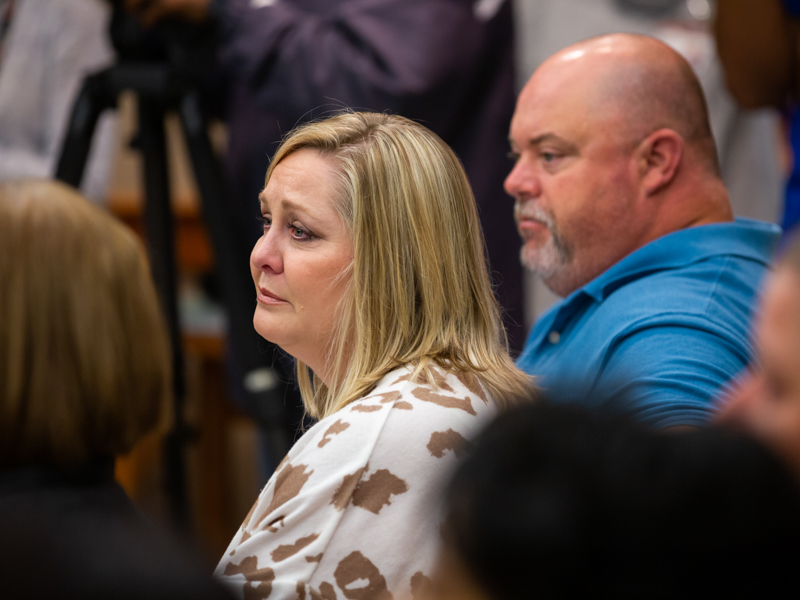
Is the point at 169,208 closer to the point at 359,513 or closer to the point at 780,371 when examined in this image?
the point at 359,513

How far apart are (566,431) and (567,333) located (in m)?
0.99

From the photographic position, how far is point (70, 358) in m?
0.71

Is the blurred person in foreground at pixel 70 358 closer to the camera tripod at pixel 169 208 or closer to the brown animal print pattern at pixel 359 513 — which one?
the brown animal print pattern at pixel 359 513

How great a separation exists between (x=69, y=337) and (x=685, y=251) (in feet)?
2.97

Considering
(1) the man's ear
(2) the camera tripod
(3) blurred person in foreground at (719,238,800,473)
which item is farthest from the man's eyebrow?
(3) blurred person in foreground at (719,238,800,473)

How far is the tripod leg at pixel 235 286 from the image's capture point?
1.38m

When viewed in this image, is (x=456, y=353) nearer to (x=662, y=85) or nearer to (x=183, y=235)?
(x=662, y=85)

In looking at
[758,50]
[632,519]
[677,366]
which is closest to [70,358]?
[632,519]

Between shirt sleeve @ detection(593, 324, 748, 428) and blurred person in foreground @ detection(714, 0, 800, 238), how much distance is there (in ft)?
1.68

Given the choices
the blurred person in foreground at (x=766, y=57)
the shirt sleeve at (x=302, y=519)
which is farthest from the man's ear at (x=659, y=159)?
the shirt sleeve at (x=302, y=519)

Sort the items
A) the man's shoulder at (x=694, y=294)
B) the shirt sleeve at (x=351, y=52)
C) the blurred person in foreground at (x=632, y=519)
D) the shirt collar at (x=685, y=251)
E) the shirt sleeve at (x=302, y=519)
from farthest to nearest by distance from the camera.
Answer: the shirt sleeve at (x=351, y=52), the shirt collar at (x=685, y=251), the man's shoulder at (x=694, y=294), the shirt sleeve at (x=302, y=519), the blurred person in foreground at (x=632, y=519)

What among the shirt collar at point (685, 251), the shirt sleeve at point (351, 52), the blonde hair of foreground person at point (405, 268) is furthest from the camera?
the shirt sleeve at point (351, 52)

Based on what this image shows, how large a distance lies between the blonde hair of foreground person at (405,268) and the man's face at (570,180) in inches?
17.2

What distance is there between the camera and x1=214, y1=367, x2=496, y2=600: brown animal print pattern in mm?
797
